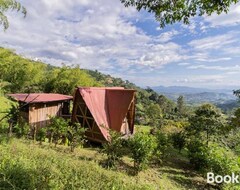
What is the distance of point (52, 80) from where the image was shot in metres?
34.3

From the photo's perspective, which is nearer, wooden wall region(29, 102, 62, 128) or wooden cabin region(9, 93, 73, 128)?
wooden cabin region(9, 93, 73, 128)

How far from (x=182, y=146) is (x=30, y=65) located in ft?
86.9

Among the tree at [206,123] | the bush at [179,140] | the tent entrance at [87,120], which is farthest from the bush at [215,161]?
the tent entrance at [87,120]

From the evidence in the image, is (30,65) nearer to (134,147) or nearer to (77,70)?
(77,70)

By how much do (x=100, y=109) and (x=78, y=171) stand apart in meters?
10.1

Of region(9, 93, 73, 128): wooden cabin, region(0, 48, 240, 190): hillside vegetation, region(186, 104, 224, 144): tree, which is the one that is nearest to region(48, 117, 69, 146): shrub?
region(0, 48, 240, 190): hillside vegetation

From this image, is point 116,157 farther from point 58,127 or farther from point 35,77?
point 35,77

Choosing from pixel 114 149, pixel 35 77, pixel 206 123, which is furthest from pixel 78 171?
pixel 35 77

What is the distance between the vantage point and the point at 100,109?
642 inches

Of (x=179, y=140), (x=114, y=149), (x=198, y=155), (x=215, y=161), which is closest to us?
(x=215, y=161)

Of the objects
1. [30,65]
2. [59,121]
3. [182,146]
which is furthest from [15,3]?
[30,65]

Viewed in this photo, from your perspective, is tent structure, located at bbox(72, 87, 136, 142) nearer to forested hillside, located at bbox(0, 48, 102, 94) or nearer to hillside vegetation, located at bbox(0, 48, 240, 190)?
hillside vegetation, located at bbox(0, 48, 240, 190)

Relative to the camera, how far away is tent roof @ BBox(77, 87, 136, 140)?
15.7m

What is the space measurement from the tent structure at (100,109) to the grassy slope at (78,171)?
3.25m
